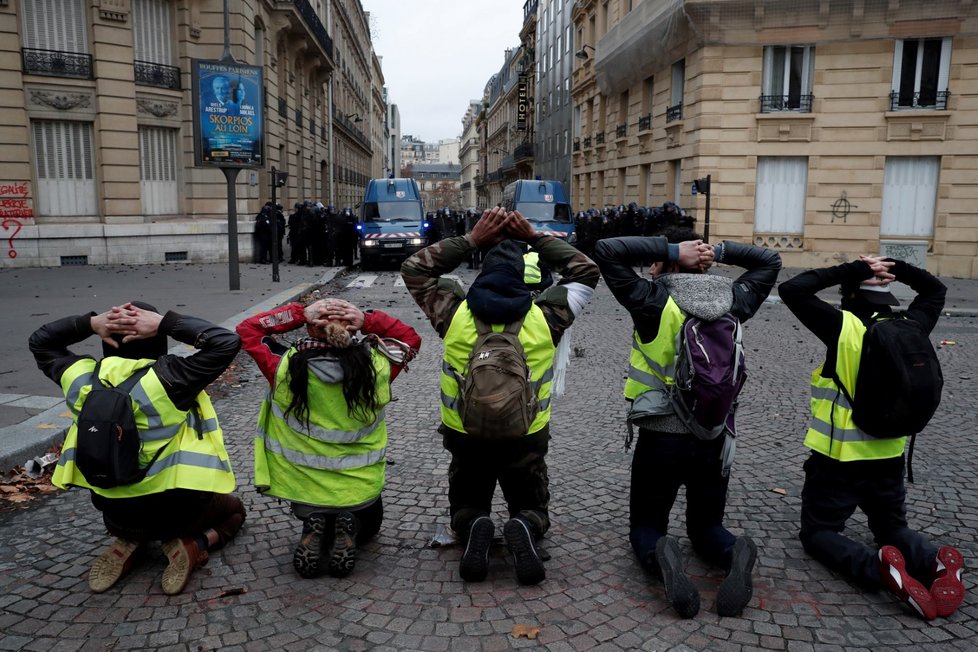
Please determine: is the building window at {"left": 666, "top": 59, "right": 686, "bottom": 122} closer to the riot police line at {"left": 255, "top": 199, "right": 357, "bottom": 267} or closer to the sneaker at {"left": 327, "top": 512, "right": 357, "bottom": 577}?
the riot police line at {"left": 255, "top": 199, "right": 357, "bottom": 267}

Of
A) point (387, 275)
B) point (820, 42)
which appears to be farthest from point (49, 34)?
point (820, 42)

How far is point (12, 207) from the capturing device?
18406mm

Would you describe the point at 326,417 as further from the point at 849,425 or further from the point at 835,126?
the point at 835,126

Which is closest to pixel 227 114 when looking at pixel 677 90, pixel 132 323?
pixel 132 323

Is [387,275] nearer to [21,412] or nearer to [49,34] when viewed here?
[49,34]

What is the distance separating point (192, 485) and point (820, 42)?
21460 millimetres

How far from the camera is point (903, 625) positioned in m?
3.34

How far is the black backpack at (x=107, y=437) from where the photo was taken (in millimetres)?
3314

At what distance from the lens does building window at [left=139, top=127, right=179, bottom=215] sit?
806 inches

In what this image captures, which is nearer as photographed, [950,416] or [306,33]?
[950,416]

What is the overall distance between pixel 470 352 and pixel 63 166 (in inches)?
752

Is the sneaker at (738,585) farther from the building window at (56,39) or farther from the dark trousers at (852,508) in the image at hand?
the building window at (56,39)

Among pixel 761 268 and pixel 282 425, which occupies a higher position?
pixel 761 268

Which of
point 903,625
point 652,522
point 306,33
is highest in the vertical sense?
point 306,33
